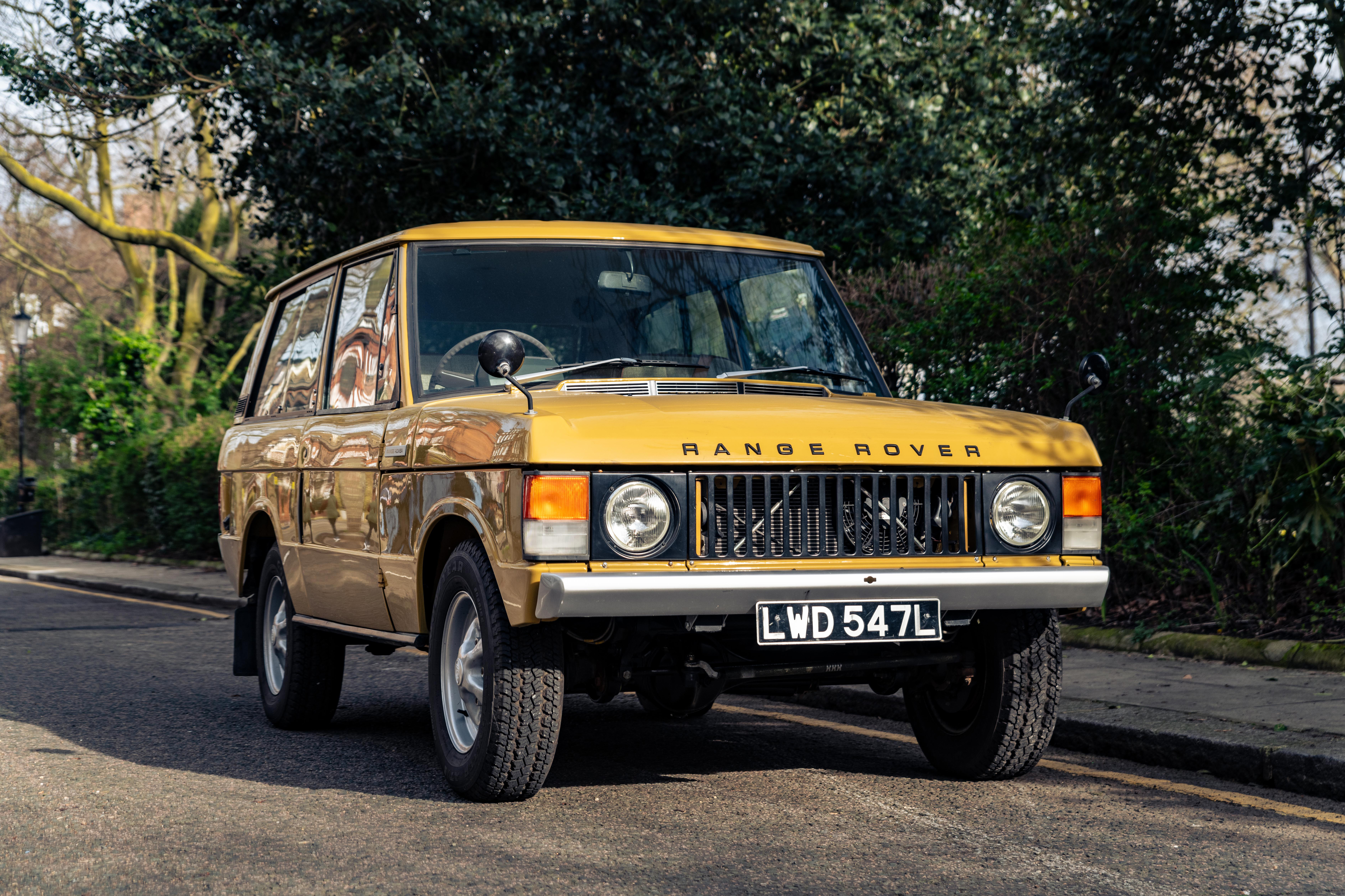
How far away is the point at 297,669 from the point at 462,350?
6.76 ft

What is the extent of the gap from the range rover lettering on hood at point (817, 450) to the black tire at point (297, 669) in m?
2.86

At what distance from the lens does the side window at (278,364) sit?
7492 millimetres

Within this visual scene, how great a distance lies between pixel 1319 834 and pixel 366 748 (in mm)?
3961

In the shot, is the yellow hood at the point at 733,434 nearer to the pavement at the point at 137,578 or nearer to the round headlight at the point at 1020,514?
the round headlight at the point at 1020,514

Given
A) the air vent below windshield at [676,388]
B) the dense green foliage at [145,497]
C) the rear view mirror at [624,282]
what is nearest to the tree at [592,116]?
the dense green foliage at [145,497]

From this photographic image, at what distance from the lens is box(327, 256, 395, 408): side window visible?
6098 millimetres

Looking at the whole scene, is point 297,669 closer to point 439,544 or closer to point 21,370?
point 439,544

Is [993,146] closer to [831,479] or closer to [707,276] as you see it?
[707,276]

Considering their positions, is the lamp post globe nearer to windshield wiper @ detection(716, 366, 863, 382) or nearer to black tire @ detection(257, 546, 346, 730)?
black tire @ detection(257, 546, 346, 730)

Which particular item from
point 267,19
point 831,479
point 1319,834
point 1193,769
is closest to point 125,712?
point 831,479

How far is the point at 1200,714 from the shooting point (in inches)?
258

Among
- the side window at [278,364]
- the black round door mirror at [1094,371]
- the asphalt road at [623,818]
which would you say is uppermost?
the side window at [278,364]

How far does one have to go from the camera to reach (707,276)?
20.5 feet

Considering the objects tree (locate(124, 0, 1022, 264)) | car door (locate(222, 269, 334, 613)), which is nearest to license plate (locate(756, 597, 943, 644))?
car door (locate(222, 269, 334, 613))
